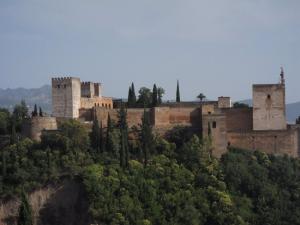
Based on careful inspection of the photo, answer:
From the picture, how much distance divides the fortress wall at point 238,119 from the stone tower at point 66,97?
10.8 meters

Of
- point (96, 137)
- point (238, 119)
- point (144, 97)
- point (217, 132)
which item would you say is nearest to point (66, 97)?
point (144, 97)

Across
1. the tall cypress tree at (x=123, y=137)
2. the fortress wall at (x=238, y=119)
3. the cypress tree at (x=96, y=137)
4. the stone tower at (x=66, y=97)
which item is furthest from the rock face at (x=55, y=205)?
the fortress wall at (x=238, y=119)

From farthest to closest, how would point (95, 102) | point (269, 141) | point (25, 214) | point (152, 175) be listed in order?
point (95, 102)
point (269, 141)
point (152, 175)
point (25, 214)

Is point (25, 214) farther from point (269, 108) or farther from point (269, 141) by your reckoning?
point (269, 108)

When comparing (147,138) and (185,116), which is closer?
(147,138)

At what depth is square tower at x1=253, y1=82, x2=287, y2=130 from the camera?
49.5 m

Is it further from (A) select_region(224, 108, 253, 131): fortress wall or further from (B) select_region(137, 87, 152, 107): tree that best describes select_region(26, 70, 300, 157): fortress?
(B) select_region(137, 87, 152, 107): tree

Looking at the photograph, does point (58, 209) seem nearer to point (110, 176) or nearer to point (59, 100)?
point (110, 176)

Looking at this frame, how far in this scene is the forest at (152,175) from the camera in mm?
43594

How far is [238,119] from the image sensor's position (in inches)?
1976

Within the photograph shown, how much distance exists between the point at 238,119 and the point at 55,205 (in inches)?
527

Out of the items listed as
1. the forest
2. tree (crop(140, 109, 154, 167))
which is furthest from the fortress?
tree (crop(140, 109, 154, 167))

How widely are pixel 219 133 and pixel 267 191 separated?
5.03 metres

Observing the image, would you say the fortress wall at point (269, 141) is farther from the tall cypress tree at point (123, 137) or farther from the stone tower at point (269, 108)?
the tall cypress tree at point (123, 137)
